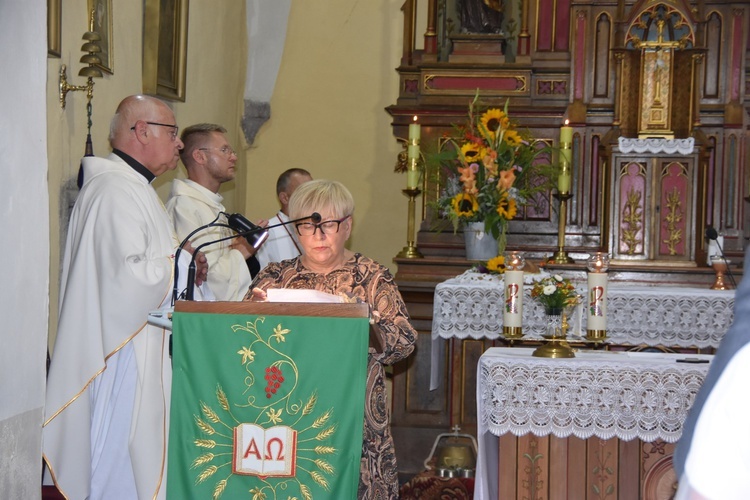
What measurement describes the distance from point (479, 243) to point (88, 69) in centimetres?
279

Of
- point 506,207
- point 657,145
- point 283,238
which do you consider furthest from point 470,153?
point 283,238

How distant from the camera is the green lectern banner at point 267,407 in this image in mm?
3135

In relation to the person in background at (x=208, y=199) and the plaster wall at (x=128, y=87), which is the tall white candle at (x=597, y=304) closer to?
the person in background at (x=208, y=199)

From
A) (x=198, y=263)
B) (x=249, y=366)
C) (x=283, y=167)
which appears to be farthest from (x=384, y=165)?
(x=249, y=366)

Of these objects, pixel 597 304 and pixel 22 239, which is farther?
pixel 597 304

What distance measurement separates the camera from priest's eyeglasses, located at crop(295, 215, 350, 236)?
11.6 ft

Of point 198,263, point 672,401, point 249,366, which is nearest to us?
point 249,366

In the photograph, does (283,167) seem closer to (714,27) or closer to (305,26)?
(305,26)

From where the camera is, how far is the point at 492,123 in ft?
21.4

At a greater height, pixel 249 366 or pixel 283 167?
pixel 283 167

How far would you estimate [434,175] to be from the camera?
7016 mm

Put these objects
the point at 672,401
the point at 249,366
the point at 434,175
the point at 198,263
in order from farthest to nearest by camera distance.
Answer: the point at 434,175, the point at 198,263, the point at 672,401, the point at 249,366

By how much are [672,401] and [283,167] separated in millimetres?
4955

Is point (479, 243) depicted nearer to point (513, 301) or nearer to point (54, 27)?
point (513, 301)
